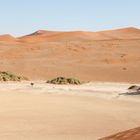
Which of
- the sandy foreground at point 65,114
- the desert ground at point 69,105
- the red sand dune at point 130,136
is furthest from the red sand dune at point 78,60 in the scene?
the red sand dune at point 130,136

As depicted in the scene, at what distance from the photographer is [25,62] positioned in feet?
95.3

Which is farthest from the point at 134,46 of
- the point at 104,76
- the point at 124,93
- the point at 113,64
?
the point at 124,93

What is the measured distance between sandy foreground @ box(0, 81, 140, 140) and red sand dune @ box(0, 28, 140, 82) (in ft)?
30.7

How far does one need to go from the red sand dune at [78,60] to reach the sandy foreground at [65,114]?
937 cm

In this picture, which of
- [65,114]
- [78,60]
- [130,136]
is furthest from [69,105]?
[78,60]

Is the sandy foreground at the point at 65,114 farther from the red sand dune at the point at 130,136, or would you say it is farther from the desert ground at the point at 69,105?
the red sand dune at the point at 130,136

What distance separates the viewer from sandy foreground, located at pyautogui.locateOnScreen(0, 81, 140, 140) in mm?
8117

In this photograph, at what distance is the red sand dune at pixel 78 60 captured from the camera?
24.4 metres

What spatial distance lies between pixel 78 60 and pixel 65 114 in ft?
64.9

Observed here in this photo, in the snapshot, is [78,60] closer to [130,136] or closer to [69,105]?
[69,105]

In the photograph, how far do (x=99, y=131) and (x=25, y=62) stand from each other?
21.0 m

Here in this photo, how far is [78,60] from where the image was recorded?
2986 centimetres

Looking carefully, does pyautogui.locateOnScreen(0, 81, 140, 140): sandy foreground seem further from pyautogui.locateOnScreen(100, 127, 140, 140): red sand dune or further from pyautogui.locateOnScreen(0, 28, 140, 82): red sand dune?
pyautogui.locateOnScreen(0, 28, 140, 82): red sand dune

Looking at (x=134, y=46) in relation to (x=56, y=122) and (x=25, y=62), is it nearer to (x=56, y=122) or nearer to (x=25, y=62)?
(x=25, y=62)
